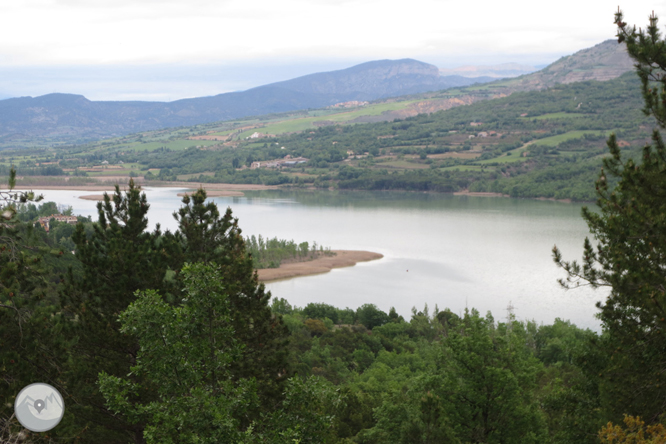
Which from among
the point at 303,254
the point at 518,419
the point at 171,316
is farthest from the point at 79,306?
the point at 303,254

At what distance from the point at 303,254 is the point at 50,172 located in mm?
81098

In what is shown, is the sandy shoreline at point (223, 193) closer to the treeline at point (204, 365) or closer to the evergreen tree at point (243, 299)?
the treeline at point (204, 365)

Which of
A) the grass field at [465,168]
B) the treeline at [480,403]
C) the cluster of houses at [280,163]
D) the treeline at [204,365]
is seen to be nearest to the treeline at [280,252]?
the treeline at [204,365]

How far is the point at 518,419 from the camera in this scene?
10.6 m

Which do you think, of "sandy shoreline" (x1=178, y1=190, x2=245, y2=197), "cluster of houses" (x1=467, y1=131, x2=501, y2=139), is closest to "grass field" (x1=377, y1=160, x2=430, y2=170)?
"cluster of houses" (x1=467, y1=131, x2=501, y2=139)

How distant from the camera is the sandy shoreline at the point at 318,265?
44.9 metres

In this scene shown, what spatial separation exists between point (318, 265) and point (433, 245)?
38.2ft

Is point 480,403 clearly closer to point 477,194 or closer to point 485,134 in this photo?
point 477,194

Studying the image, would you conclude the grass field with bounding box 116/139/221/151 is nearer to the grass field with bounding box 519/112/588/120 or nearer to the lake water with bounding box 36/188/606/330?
the lake water with bounding box 36/188/606/330

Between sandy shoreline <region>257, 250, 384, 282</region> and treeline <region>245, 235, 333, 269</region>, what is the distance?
2.68 ft

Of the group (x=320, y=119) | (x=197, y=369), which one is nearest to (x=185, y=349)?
(x=197, y=369)

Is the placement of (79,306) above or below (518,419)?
above

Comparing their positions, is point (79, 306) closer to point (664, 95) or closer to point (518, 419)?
point (518, 419)

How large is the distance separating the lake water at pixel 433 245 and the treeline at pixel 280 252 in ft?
10.3
